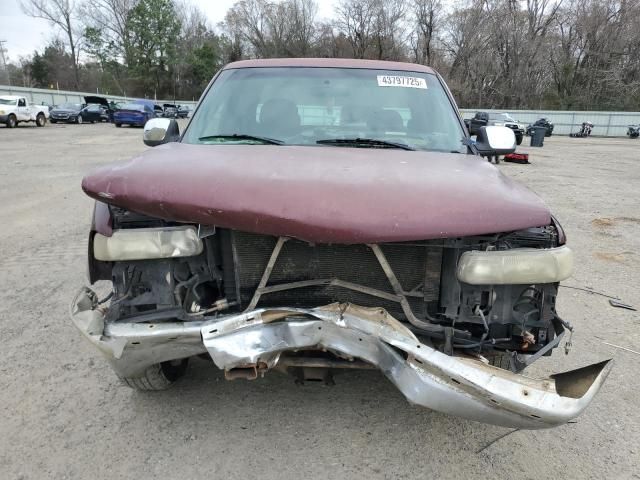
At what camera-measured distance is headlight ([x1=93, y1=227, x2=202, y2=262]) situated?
2.06 m

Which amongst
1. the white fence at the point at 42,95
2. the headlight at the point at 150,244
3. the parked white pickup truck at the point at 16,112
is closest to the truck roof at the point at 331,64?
the headlight at the point at 150,244

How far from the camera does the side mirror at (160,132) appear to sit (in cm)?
354

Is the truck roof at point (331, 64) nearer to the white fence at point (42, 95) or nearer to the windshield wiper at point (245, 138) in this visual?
the windshield wiper at point (245, 138)

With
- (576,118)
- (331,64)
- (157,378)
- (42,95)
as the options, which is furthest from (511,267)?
(42,95)

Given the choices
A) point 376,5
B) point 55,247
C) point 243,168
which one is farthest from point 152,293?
point 376,5

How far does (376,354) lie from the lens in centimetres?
194

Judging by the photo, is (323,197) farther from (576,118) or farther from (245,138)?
(576,118)

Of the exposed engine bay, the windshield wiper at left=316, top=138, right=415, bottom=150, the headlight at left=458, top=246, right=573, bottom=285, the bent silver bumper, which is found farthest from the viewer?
the windshield wiper at left=316, top=138, right=415, bottom=150

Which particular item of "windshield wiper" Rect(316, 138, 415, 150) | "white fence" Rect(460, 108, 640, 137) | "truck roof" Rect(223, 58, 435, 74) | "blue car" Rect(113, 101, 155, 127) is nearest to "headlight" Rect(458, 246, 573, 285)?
"windshield wiper" Rect(316, 138, 415, 150)

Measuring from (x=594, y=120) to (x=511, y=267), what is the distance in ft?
129

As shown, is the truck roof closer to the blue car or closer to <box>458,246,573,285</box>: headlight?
<box>458,246,573,285</box>: headlight

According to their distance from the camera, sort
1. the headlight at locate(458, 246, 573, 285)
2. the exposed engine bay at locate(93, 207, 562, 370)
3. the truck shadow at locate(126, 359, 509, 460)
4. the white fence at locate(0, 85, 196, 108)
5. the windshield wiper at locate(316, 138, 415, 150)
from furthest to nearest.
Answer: the white fence at locate(0, 85, 196, 108)
the windshield wiper at locate(316, 138, 415, 150)
the truck shadow at locate(126, 359, 509, 460)
the exposed engine bay at locate(93, 207, 562, 370)
the headlight at locate(458, 246, 573, 285)

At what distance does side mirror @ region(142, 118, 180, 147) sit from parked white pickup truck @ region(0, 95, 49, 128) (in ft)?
81.0

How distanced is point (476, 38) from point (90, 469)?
53.0m
